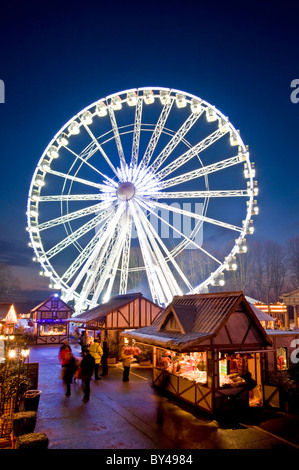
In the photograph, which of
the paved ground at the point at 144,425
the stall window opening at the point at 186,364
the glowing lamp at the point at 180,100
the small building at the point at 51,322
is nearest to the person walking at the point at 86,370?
the paved ground at the point at 144,425

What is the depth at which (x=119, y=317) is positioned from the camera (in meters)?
20.5

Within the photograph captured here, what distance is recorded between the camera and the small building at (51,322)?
30.9 meters

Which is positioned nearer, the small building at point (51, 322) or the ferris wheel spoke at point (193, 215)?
the ferris wheel spoke at point (193, 215)

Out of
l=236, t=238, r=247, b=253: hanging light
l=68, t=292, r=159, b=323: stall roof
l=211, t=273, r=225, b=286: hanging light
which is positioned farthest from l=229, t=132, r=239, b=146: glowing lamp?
l=68, t=292, r=159, b=323: stall roof

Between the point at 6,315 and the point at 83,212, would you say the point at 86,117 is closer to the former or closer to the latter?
the point at 83,212

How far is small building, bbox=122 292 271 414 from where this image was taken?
1021cm

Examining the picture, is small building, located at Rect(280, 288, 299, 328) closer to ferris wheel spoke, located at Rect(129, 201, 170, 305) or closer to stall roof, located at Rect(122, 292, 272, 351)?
ferris wheel spoke, located at Rect(129, 201, 170, 305)

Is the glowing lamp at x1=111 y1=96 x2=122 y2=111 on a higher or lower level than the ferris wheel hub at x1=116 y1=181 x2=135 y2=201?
higher

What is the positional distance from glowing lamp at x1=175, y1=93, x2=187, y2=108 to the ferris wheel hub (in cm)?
541

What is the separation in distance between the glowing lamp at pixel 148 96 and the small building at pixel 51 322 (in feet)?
60.4

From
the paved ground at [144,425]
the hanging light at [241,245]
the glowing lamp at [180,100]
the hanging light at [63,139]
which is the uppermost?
the glowing lamp at [180,100]

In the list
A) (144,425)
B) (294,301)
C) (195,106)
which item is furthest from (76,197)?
(294,301)

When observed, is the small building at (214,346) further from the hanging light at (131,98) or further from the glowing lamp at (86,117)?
the glowing lamp at (86,117)
